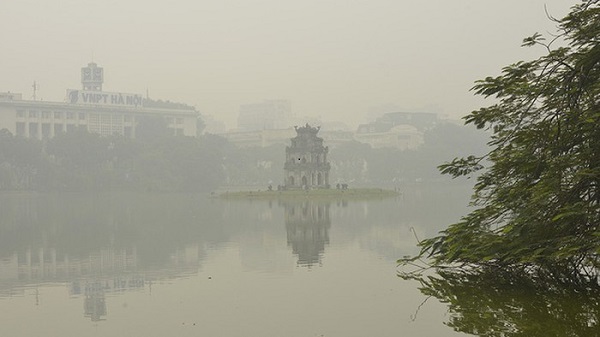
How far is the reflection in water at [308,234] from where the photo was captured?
86.9 feet

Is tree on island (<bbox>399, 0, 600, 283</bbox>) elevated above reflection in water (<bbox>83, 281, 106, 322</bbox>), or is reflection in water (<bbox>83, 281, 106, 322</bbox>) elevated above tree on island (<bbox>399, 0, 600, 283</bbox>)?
tree on island (<bbox>399, 0, 600, 283</bbox>)

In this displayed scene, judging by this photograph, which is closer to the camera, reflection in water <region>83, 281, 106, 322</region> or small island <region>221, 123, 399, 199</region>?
reflection in water <region>83, 281, 106, 322</region>

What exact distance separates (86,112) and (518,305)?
151 meters

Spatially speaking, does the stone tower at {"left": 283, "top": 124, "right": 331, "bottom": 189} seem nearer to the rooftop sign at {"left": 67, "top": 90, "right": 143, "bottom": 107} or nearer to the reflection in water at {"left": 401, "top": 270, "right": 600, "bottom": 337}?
the reflection in water at {"left": 401, "top": 270, "right": 600, "bottom": 337}

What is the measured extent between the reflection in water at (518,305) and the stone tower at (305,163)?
72719 mm

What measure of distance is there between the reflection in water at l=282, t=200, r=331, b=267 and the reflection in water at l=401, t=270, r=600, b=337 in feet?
27.6

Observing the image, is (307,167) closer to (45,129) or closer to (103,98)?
(45,129)

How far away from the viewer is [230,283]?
20281 millimetres

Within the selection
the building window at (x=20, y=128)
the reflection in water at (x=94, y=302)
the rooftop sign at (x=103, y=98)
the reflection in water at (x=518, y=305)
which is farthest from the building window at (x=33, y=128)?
the reflection in water at (x=518, y=305)

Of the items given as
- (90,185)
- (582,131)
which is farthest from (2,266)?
(90,185)

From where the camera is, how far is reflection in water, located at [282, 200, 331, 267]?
86.9ft

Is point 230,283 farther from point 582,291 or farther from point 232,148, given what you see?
point 232,148

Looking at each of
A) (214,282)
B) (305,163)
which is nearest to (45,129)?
(305,163)

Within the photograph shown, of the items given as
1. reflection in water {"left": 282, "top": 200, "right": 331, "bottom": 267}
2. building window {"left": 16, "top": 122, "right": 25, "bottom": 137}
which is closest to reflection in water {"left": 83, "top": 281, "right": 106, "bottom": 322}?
reflection in water {"left": 282, "top": 200, "right": 331, "bottom": 267}
